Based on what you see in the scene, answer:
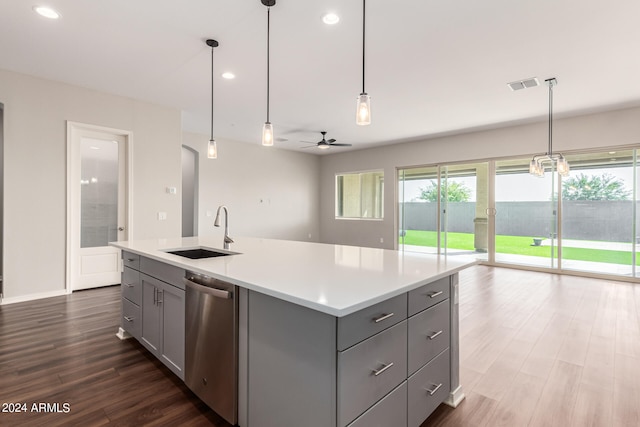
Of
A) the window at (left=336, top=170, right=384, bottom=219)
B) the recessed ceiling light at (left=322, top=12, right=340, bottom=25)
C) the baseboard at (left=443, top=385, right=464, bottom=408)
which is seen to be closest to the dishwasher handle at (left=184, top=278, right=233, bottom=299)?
the baseboard at (left=443, top=385, right=464, bottom=408)

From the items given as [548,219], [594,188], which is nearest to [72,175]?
[548,219]

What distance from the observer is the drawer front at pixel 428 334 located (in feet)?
5.13

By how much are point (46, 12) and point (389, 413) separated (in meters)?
3.88

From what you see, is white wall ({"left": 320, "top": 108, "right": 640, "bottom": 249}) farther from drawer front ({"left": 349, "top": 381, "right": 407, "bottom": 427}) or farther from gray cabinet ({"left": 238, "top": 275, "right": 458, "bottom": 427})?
drawer front ({"left": 349, "top": 381, "right": 407, "bottom": 427})

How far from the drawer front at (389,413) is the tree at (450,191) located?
6.35 meters

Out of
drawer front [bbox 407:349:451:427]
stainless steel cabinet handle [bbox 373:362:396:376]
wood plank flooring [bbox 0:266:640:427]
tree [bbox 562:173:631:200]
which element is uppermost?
tree [bbox 562:173:631:200]

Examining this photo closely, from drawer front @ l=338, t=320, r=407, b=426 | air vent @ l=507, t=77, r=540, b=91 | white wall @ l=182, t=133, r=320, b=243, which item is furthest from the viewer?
white wall @ l=182, t=133, r=320, b=243

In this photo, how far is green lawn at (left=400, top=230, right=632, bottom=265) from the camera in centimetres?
541

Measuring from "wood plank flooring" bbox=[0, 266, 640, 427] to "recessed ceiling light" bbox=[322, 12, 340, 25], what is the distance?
300 centimetres

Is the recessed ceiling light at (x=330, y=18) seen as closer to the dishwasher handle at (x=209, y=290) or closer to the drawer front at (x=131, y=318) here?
the dishwasher handle at (x=209, y=290)

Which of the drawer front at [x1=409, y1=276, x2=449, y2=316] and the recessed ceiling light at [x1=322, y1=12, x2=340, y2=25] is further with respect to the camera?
the recessed ceiling light at [x1=322, y1=12, x2=340, y2=25]

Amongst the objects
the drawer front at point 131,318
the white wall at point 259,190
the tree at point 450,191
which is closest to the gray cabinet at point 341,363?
the drawer front at point 131,318

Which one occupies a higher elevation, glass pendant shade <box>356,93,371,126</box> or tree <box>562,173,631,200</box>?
glass pendant shade <box>356,93,371,126</box>

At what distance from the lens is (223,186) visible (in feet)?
24.5
